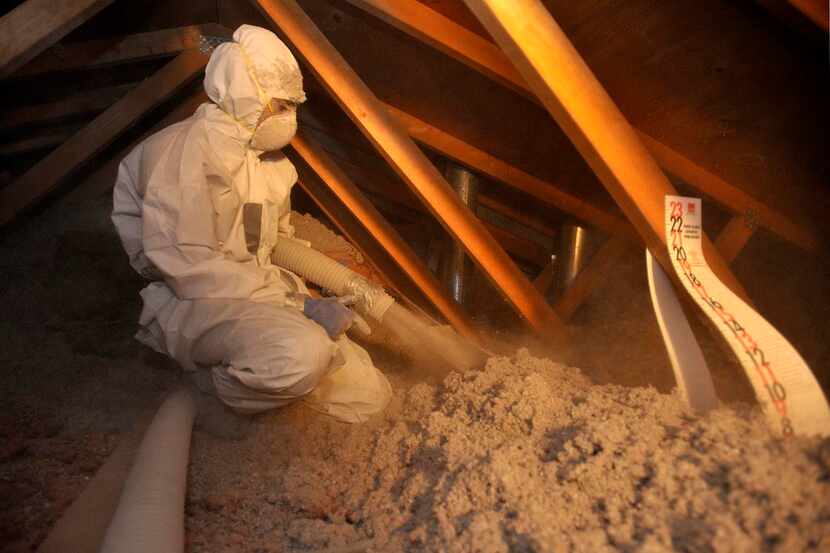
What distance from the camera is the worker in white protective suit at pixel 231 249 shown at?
2062 mm

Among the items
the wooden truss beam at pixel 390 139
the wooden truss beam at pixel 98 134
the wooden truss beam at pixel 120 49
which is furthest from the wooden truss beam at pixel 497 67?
the wooden truss beam at pixel 98 134

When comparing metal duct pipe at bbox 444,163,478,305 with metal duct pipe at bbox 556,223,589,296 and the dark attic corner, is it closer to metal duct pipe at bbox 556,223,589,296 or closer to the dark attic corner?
the dark attic corner

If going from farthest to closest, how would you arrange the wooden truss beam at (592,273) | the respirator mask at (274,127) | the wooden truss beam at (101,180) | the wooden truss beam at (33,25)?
the wooden truss beam at (101,180), the wooden truss beam at (592,273), the respirator mask at (274,127), the wooden truss beam at (33,25)

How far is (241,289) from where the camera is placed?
2.17 meters

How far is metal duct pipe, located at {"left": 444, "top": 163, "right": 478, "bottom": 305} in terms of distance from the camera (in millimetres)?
3033

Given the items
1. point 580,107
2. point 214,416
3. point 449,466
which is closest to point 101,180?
point 214,416

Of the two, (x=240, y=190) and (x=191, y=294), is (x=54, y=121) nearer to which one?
(x=240, y=190)

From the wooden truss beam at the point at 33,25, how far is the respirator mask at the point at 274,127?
25.9 inches

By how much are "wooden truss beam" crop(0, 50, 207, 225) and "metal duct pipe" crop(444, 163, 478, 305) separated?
151cm

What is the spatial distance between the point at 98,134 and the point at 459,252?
2.18 meters

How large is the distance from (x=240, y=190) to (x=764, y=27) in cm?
187

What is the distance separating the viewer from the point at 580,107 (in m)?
1.35

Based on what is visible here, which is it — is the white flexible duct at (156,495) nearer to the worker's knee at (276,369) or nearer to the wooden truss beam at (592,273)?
the worker's knee at (276,369)

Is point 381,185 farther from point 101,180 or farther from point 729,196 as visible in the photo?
point 729,196
